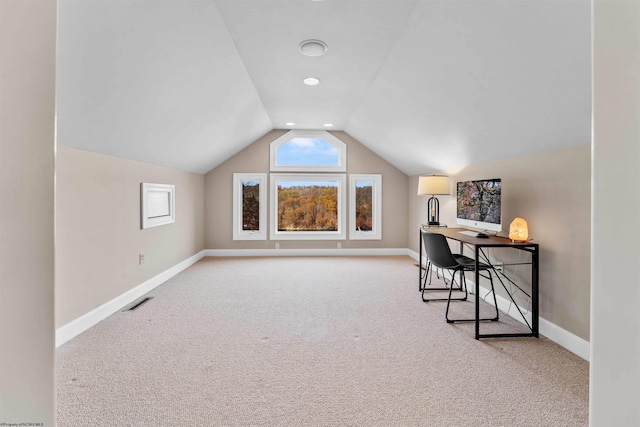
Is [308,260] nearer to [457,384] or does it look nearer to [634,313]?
[457,384]

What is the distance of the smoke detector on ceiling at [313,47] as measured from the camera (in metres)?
2.60

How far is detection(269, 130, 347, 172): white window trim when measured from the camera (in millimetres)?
5945

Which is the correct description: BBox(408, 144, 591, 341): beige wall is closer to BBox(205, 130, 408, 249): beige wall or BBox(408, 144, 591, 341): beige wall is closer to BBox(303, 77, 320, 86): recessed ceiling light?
BBox(303, 77, 320, 86): recessed ceiling light

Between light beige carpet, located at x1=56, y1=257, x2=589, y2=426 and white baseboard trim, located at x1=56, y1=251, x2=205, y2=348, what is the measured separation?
0.26 feet

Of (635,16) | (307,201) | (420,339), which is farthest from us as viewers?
(307,201)

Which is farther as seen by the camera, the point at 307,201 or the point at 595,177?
the point at 307,201

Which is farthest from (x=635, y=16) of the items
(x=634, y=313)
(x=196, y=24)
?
(x=196, y=24)

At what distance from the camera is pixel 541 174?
2684 millimetres

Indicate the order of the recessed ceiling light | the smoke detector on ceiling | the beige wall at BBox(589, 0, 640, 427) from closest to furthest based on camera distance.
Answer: the beige wall at BBox(589, 0, 640, 427) → the smoke detector on ceiling → the recessed ceiling light

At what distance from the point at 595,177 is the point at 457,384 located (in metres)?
1.92

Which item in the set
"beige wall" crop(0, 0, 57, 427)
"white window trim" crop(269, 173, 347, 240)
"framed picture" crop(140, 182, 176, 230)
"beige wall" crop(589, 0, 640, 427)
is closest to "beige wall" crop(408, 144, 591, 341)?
"beige wall" crop(589, 0, 640, 427)

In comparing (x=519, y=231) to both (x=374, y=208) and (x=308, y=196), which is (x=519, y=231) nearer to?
(x=374, y=208)

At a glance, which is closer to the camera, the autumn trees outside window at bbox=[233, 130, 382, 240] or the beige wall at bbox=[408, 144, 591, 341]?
the beige wall at bbox=[408, 144, 591, 341]

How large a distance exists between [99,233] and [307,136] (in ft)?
13.0
